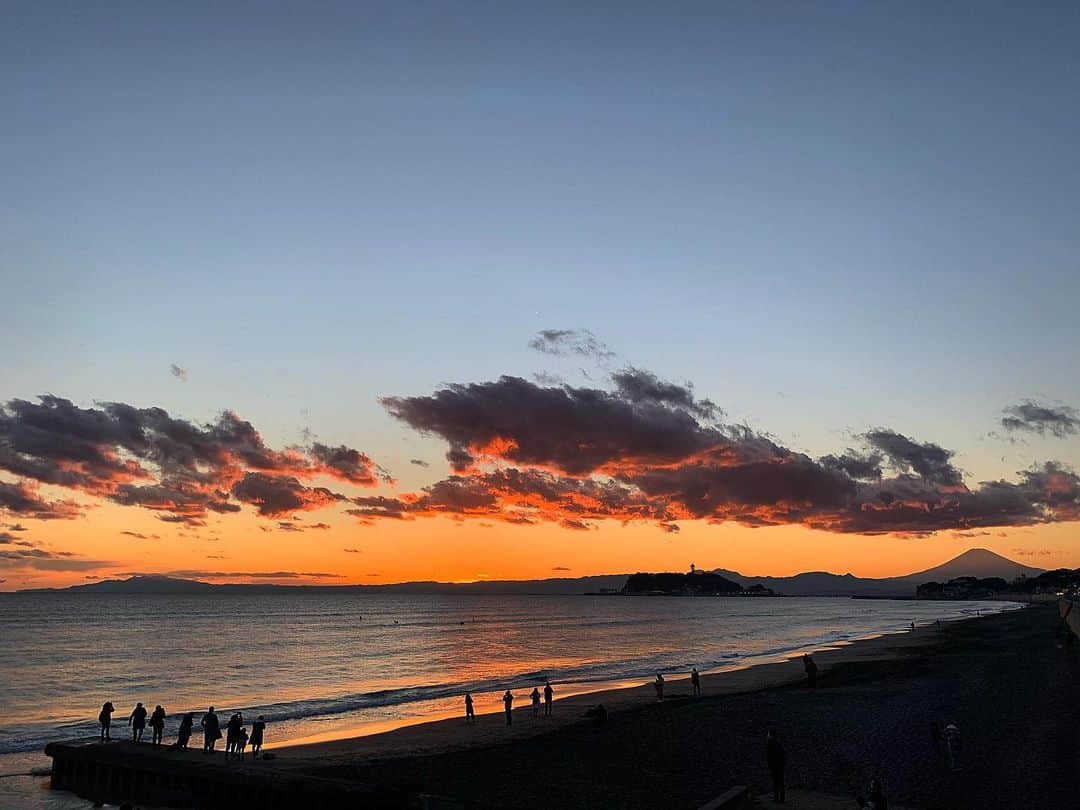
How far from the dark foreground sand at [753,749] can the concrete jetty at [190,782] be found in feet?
4.25

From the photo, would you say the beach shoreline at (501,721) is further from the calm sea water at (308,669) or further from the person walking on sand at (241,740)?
the person walking on sand at (241,740)

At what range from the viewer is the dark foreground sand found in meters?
23.9

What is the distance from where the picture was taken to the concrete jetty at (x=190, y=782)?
2331 cm

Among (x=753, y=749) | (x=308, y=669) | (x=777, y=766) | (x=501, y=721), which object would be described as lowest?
(x=308, y=669)

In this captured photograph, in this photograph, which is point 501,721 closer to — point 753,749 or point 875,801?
point 753,749

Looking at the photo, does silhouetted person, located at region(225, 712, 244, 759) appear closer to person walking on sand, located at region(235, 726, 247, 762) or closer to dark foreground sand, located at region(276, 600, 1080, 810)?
person walking on sand, located at region(235, 726, 247, 762)

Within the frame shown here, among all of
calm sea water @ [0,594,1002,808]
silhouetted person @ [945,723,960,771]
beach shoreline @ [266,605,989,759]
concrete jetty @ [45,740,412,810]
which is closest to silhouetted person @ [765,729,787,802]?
silhouetted person @ [945,723,960,771]

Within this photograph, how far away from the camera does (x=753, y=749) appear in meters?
30.5

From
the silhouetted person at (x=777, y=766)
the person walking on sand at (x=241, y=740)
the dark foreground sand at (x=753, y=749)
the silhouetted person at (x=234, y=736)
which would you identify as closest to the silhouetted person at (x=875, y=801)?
the silhouetted person at (x=777, y=766)

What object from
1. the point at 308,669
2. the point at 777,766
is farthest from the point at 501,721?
the point at 308,669

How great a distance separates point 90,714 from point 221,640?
73.2 meters

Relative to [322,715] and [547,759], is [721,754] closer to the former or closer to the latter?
[547,759]

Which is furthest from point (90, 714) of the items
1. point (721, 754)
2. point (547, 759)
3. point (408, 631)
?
point (408, 631)

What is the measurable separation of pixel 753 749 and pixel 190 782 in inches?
773
